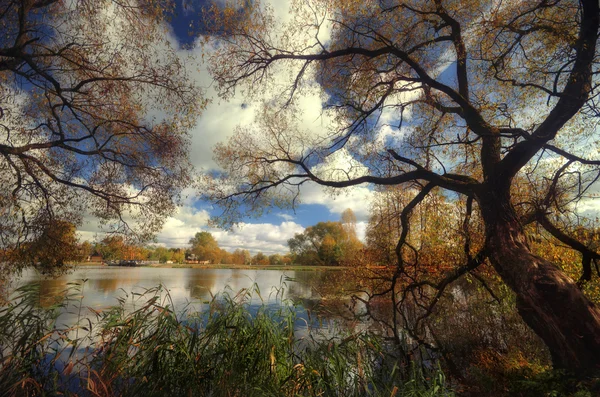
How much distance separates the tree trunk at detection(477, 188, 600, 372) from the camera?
13.0 ft

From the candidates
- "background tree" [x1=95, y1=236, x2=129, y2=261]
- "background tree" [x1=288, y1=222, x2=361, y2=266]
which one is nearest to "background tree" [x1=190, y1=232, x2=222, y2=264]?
"background tree" [x1=288, y1=222, x2=361, y2=266]

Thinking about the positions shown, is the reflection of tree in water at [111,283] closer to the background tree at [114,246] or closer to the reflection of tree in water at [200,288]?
the reflection of tree in water at [200,288]

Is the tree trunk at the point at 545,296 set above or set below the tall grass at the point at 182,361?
above

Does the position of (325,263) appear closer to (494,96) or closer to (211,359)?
(494,96)

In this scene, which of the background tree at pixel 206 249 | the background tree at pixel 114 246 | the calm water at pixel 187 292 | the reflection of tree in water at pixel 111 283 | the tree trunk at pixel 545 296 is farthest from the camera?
the background tree at pixel 206 249

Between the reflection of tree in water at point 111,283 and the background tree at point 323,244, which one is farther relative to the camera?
the background tree at point 323,244

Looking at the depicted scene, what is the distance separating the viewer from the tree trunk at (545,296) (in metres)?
3.95

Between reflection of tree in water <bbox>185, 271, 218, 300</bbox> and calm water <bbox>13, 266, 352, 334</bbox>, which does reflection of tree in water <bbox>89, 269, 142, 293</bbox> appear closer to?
calm water <bbox>13, 266, 352, 334</bbox>

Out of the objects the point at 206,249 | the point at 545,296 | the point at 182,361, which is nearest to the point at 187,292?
the point at 182,361

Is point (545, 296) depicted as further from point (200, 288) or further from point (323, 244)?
point (323, 244)

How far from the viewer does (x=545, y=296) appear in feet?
14.1

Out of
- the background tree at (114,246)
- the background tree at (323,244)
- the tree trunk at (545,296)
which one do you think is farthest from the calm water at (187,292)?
the background tree at (323,244)

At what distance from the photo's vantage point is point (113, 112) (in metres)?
7.72

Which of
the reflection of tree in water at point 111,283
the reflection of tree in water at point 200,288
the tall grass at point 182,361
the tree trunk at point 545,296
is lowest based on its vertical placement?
the reflection of tree in water at point 111,283
